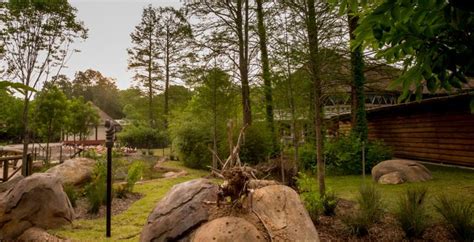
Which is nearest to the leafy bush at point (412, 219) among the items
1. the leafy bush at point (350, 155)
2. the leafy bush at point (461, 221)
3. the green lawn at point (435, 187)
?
the leafy bush at point (461, 221)

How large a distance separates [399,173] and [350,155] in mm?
2536

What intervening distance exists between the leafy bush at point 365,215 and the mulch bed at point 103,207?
451cm

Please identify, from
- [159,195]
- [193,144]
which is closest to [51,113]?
[193,144]

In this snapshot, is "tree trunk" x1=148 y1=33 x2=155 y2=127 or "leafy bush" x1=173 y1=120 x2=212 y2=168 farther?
"tree trunk" x1=148 y1=33 x2=155 y2=127

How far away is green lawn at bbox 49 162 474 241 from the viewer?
4687 millimetres

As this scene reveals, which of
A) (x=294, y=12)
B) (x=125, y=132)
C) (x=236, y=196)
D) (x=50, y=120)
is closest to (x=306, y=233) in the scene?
(x=236, y=196)

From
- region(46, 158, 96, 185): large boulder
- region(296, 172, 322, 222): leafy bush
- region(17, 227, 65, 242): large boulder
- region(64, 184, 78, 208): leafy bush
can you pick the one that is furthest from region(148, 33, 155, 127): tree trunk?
region(296, 172, 322, 222): leafy bush

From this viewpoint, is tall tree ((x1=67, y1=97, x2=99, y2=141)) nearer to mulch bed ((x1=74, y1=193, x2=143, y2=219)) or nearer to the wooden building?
the wooden building

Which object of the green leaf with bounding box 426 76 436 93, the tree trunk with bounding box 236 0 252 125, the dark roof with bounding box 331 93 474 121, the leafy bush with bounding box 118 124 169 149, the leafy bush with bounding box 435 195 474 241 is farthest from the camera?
the leafy bush with bounding box 118 124 169 149

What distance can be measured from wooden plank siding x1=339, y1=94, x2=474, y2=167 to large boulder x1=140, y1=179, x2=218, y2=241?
316 inches

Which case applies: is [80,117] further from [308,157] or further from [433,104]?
[433,104]

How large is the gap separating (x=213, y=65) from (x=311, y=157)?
5.37m

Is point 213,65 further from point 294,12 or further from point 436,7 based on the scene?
point 436,7

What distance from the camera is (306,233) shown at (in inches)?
104
